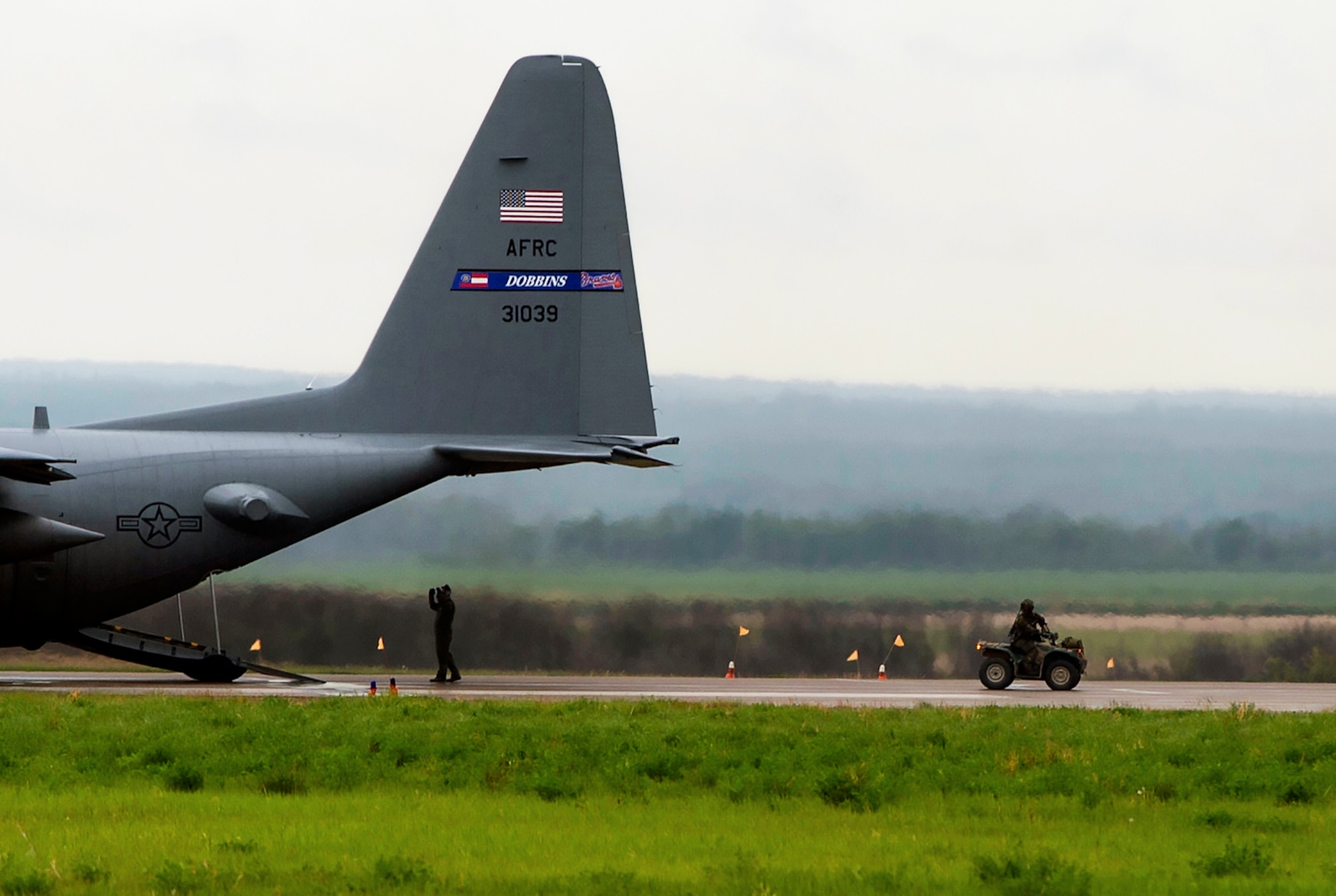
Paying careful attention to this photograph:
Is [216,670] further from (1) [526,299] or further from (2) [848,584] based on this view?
(2) [848,584]

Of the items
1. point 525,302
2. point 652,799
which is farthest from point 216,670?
point 652,799

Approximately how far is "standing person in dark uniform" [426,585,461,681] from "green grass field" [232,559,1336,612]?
2.07 metres

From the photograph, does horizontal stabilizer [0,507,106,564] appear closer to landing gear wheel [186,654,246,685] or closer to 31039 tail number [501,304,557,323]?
landing gear wheel [186,654,246,685]

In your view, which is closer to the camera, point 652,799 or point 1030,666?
point 652,799

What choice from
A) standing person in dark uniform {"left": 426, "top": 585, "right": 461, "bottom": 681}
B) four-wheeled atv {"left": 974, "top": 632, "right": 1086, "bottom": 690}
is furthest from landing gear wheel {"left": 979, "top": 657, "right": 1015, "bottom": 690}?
standing person in dark uniform {"left": 426, "top": 585, "right": 461, "bottom": 681}

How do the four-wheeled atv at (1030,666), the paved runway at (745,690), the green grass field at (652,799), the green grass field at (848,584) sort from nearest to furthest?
the green grass field at (652,799) → the paved runway at (745,690) → the four-wheeled atv at (1030,666) → the green grass field at (848,584)

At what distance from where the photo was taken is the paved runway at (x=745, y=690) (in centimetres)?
2253

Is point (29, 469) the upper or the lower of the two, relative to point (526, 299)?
lower

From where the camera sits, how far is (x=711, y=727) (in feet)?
54.3

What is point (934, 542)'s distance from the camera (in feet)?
100

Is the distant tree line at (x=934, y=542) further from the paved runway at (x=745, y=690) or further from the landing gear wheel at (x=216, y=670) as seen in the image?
the landing gear wheel at (x=216, y=670)

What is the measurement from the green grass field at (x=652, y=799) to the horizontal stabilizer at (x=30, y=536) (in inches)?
172

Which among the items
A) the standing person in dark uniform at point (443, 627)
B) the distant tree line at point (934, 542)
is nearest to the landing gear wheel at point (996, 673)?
the distant tree line at point (934, 542)

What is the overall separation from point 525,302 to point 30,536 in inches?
362
